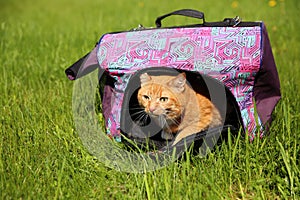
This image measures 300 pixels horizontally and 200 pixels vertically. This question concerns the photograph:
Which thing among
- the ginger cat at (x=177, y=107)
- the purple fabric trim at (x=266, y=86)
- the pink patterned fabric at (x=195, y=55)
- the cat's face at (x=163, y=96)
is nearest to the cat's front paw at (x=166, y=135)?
the ginger cat at (x=177, y=107)

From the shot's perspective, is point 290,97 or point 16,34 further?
point 16,34

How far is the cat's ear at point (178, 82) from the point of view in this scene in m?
2.36

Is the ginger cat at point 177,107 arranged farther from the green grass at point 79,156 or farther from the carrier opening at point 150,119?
the green grass at point 79,156

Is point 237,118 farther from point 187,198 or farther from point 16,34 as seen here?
point 16,34

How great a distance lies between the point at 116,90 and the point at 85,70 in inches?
8.9

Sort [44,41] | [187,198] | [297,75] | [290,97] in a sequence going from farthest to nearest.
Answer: [44,41] < [297,75] < [290,97] < [187,198]

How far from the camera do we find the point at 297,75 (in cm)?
335

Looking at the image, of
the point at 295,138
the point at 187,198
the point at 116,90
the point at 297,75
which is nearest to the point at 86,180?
the point at 187,198

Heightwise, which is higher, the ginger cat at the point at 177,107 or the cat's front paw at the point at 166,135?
the ginger cat at the point at 177,107

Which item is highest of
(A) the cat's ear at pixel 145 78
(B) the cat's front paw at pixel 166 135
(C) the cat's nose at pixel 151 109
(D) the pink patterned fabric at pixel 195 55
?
(D) the pink patterned fabric at pixel 195 55

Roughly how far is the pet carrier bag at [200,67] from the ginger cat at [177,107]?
0.19ft

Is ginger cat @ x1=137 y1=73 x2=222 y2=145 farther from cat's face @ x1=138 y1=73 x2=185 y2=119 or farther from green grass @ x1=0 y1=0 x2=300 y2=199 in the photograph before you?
green grass @ x1=0 y1=0 x2=300 y2=199

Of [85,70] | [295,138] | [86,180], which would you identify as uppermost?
[85,70]

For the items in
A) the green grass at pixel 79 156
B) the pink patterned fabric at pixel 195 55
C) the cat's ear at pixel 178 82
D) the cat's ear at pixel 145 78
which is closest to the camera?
the green grass at pixel 79 156
